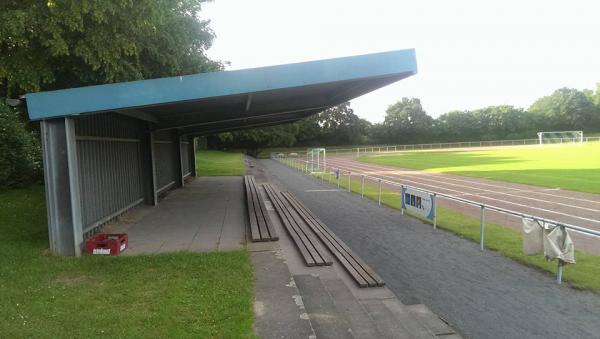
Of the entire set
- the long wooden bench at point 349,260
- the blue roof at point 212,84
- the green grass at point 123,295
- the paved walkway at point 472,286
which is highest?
the blue roof at point 212,84

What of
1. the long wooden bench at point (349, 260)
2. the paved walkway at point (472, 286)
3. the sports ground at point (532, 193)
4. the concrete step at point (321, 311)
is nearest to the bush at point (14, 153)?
the long wooden bench at point (349, 260)

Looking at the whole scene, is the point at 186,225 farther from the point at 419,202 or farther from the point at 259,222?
the point at 419,202

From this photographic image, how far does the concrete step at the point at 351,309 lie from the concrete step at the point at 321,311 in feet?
0.27

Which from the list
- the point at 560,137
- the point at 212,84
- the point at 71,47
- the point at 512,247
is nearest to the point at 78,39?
the point at 71,47

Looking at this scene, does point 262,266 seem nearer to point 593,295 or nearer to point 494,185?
point 593,295

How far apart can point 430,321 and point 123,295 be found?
12.6 ft

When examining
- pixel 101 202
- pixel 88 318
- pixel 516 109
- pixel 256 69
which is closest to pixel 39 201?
pixel 101 202

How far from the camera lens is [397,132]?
102625 millimetres

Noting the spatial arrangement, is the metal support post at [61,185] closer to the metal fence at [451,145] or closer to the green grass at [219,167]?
the green grass at [219,167]

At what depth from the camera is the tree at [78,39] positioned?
396 inches

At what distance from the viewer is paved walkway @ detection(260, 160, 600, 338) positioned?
554cm

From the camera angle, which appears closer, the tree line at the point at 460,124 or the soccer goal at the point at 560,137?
the soccer goal at the point at 560,137

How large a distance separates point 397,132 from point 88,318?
10093 centimetres

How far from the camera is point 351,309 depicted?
5645 millimetres
